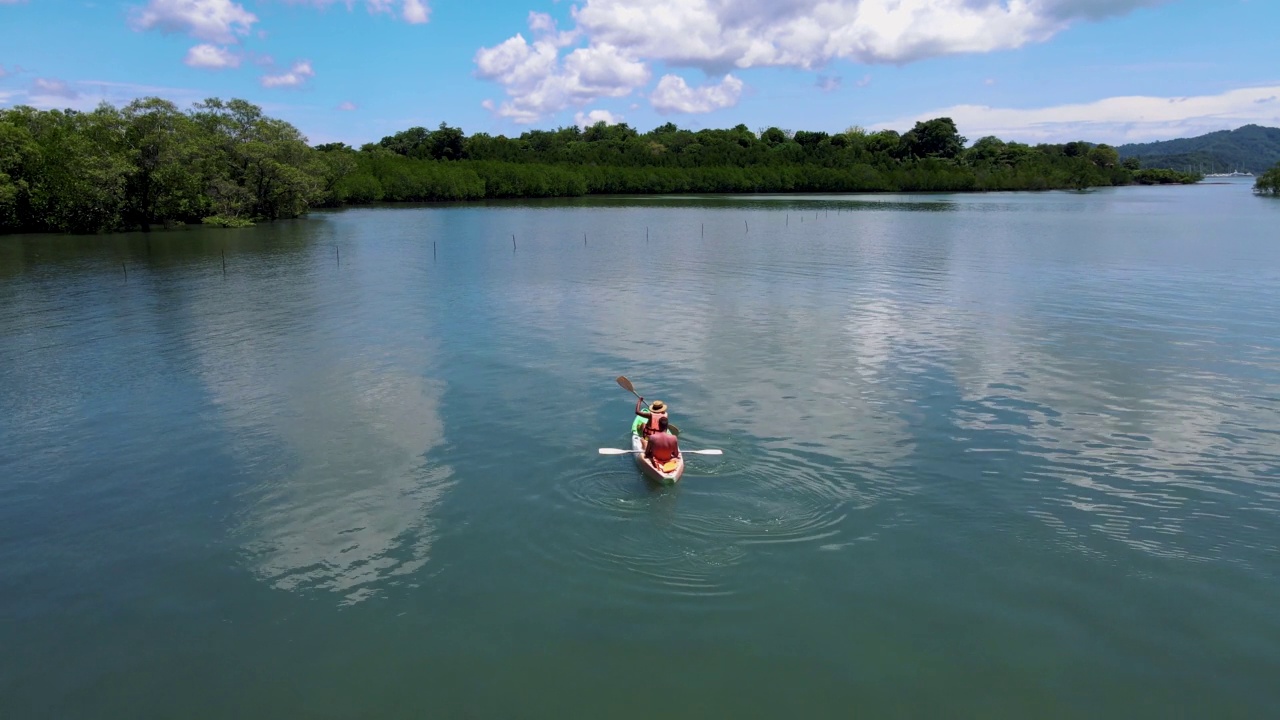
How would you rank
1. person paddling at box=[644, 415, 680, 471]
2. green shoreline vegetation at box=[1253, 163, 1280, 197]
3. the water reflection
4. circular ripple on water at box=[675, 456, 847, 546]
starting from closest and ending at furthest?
1. the water reflection
2. circular ripple on water at box=[675, 456, 847, 546]
3. person paddling at box=[644, 415, 680, 471]
4. green shoreline vegetation at box=[1253, 163, 1280, 197]

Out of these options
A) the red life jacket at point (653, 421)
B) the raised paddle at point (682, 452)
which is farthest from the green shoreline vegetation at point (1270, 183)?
the red life jacket at point (653, 421)

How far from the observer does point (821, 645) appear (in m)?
12.0

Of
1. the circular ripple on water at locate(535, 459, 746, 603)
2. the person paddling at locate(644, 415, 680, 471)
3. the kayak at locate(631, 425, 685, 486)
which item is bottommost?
the circular ripple on water at locate(535, 459, 746, 603)

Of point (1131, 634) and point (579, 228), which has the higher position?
point (579, 228)

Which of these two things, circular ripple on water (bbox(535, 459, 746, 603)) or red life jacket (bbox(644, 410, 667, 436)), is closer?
circular ripple on water (bbox(535, 459, 746, 603))

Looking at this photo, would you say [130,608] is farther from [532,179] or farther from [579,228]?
[532,179]

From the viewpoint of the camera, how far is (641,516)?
51.5ft

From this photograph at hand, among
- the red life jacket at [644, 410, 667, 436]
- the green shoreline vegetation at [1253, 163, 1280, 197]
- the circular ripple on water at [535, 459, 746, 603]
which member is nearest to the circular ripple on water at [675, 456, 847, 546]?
the circular ripple on water at [535, 459, 746, 603]

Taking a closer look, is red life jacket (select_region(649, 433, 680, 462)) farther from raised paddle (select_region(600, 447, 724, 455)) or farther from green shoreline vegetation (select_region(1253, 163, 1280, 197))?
green shoreline vegetation (select_region(1253, 163, 1280, 197))

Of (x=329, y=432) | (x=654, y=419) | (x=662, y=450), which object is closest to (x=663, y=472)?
(x=662, y=450)

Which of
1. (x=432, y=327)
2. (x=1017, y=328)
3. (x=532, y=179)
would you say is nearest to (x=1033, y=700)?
(x=1017, y=328)

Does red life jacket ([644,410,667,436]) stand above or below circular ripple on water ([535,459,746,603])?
above

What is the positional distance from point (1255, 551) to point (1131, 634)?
4.39 m

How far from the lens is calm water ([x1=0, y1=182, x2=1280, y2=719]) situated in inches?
447
